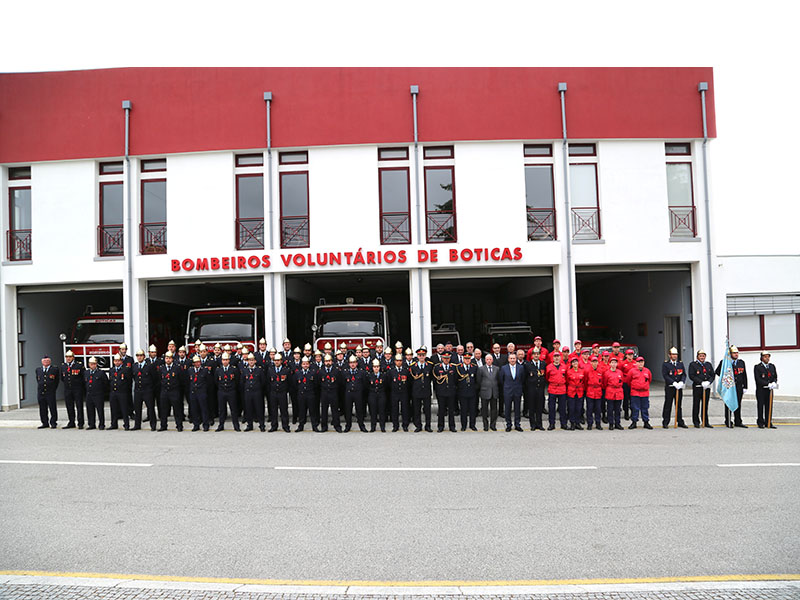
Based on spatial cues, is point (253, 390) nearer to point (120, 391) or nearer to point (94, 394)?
point (120, 391)

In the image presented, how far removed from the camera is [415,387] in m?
12.6

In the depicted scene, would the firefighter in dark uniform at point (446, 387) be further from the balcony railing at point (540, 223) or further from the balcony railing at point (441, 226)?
the balcony railing at point (540, 223)

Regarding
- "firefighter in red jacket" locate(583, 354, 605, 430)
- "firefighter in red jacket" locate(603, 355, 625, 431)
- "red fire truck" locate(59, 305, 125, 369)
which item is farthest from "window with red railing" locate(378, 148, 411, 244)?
"red fire truck" locate(59, 305, 125, 369)

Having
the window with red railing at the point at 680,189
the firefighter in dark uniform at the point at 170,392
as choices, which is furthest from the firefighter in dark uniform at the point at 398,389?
the window with red railing at the point at 680,189

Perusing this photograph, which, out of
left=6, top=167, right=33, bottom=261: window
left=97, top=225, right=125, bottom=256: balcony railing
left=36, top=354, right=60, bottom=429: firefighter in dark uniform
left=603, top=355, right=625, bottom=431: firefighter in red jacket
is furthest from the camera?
left=6, top=167, right=33, bottom=261: window

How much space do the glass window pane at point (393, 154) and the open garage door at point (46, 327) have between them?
8383 millimetres

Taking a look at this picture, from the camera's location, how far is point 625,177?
17.0 m

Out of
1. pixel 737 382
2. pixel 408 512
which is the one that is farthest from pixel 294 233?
pixel 408 512

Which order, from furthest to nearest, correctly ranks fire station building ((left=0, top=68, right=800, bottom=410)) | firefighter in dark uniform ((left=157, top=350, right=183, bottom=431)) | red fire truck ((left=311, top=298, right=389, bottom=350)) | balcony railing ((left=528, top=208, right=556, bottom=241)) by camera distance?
balcony railing ((left=528, top=208, right=556, bottom=241)) → fire station building ((left=0, top=68, right=800, bottom=410)) → red fire truck ((left=311, top=298, right=389, bottom=350)) → firefighter in dark uniform ((left=157, top=350, right=183, bottom=431))

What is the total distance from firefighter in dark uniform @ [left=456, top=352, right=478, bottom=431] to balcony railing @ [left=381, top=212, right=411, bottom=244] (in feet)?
18.3

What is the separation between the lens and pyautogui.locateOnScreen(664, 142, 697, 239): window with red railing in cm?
1730

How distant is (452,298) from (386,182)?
1377 centimetres

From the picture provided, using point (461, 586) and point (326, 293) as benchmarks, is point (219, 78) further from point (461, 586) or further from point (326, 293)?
point (461, 586)

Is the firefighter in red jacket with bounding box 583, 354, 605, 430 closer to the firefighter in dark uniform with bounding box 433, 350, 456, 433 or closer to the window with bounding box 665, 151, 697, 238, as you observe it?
the firefighter in dark uniform with bounding box 433, 350, 456, 433
